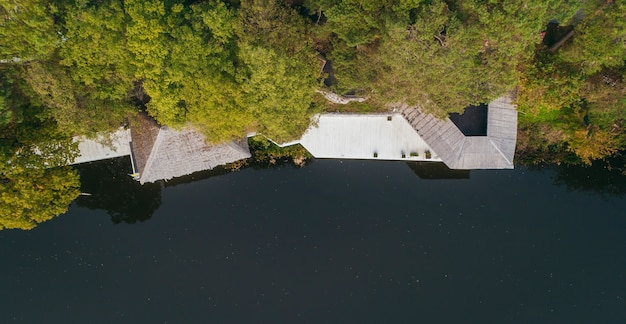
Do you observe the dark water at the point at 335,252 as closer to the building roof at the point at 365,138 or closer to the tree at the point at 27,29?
the building roof at the point at 365,138

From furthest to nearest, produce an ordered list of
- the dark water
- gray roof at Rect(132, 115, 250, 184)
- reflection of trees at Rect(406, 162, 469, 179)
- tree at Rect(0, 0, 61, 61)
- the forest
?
reflection of trees at Rect(406, 162, 469, 179) < the dark water < gray roof at Rect(132, 115, 250, 184) < the forest < tree at Rect(0, 0, 61, 61)

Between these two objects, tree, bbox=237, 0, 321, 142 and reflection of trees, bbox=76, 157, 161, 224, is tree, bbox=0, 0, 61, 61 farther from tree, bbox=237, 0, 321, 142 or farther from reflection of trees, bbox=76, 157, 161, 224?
reflection of trees, bbox=76, 157, 161, 224

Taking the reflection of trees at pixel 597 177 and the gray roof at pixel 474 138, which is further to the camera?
the reflection of trees at pixel 597 177

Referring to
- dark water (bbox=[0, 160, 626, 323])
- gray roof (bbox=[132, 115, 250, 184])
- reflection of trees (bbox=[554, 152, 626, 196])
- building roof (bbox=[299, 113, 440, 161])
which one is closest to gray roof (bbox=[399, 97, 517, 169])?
building roof (bbox=[299, 113, 440, 161])

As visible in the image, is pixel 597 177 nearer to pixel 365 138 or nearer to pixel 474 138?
pixel 474 138

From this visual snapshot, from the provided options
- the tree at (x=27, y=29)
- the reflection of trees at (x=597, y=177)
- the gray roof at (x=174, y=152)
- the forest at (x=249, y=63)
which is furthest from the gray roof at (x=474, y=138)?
the tree at (x=27, y=29)

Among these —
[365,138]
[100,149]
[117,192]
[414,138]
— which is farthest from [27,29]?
[414,138]
